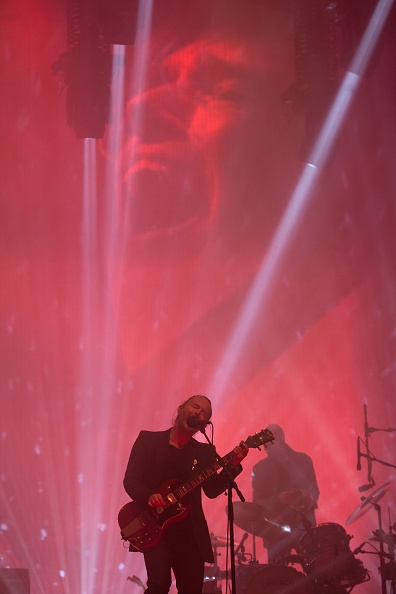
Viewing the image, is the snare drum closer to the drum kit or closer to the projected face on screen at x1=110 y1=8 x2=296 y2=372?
the drum kit

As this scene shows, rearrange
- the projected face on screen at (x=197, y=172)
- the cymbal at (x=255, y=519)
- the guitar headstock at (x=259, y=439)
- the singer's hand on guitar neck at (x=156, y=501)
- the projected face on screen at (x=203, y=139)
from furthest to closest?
the projected face on screen at (x=203, y=139) → the projected face on screen at (x=197, y=172) → the cymbal at (x=255, y=519) → the guitar headstock at (x=259, y=439) → the singer's hand on guitar neck at (x=156, y=501)

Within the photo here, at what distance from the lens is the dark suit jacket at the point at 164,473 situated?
135 inches

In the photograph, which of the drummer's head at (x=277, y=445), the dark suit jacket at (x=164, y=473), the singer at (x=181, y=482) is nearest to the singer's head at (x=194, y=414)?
the singer at (x=181, y=482)

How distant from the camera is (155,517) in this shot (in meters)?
3.34

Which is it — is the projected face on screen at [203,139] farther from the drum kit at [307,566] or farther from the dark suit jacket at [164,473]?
the dark suit jacket at [164,473]

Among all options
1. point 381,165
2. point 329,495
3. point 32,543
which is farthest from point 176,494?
point 381,165

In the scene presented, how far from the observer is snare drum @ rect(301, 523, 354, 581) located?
194 inches

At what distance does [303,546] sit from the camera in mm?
5113

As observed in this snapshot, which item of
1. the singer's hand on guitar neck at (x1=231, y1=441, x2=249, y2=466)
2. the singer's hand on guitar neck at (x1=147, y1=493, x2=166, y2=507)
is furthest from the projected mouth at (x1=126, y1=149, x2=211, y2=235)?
the singer's hand on guitar neck at (x1=147, y1=493, x2=166, y2=507)

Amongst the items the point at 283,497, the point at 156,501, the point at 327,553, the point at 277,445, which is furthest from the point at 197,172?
the point at 156,501

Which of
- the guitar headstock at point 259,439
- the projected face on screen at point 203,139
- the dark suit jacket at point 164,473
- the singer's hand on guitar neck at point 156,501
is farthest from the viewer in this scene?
the projected face on screen at point 203,139

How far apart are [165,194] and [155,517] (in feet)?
15.2

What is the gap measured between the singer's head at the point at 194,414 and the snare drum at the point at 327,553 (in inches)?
78.7

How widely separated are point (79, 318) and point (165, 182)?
170 centimetres
